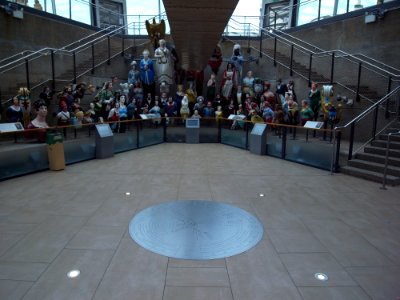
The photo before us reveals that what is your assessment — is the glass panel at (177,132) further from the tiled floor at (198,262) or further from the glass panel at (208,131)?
the tiled floor at (198,262)

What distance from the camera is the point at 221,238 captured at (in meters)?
3.77

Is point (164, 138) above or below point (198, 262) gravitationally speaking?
above

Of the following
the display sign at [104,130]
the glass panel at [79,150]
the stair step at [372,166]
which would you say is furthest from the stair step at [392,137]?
the glass panel at [79,150]

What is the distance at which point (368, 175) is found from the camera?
21.9 ft

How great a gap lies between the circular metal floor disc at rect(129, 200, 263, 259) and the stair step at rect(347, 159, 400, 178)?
3.70 metres

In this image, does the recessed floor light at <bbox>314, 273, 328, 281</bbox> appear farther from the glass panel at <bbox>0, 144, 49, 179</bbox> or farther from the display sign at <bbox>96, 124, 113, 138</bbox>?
the display sign at <bbox>96, 124, 113, 138</bbox>

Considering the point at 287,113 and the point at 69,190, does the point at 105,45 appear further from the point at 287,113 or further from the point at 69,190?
the point at 69,190

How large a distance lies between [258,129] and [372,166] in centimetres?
335

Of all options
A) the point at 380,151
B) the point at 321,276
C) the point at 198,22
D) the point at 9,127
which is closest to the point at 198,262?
the point at 321,276

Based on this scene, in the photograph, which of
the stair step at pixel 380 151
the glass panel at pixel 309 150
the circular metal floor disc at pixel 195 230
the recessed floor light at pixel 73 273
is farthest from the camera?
the glass panel at pixel 309 150

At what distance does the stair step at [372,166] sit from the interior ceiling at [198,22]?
14.1ft

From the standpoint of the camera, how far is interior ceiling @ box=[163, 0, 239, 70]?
2.83 m

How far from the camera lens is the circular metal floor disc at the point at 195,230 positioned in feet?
11.5

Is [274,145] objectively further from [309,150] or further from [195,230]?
[195,230]
